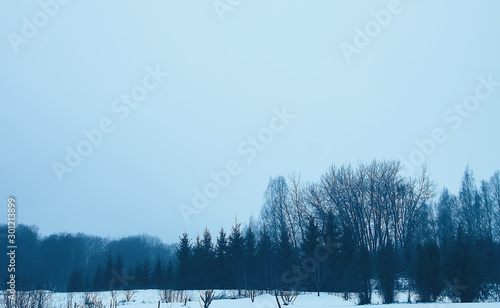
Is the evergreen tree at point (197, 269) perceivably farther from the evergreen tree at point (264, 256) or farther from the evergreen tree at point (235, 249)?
the evergreen tree at point (264, 256)

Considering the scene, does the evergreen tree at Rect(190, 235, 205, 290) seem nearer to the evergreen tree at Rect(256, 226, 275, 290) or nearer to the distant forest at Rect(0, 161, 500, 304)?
the distant forest at Rect(0, 161, 500, 304)

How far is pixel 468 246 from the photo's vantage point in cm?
1530

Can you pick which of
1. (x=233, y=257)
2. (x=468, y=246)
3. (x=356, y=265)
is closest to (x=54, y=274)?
(x=233, y=257)

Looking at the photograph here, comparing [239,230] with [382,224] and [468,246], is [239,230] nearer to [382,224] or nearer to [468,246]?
[382,224]

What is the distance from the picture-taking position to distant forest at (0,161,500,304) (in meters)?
16.3

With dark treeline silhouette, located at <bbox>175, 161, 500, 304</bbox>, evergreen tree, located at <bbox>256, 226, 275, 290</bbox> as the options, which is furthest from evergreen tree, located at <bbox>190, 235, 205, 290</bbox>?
evergreen tree, located at <bbox>256, 226, 275, 290</bbox>

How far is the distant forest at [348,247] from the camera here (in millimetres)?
16281

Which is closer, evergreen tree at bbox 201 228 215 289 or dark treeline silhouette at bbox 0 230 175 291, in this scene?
evergreen tree at bbox 201 228 215 289

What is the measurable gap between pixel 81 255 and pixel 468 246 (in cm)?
7552

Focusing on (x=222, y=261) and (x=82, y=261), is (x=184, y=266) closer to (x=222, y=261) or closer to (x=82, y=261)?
(x=222, y=261)

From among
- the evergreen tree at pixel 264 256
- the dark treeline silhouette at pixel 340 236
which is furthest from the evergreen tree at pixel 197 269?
the evergreen tree at pixel 264 256

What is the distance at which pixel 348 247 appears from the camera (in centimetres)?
3006

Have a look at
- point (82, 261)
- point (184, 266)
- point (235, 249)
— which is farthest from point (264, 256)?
point (82, 261)

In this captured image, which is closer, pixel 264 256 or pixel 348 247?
pixel 348 247
